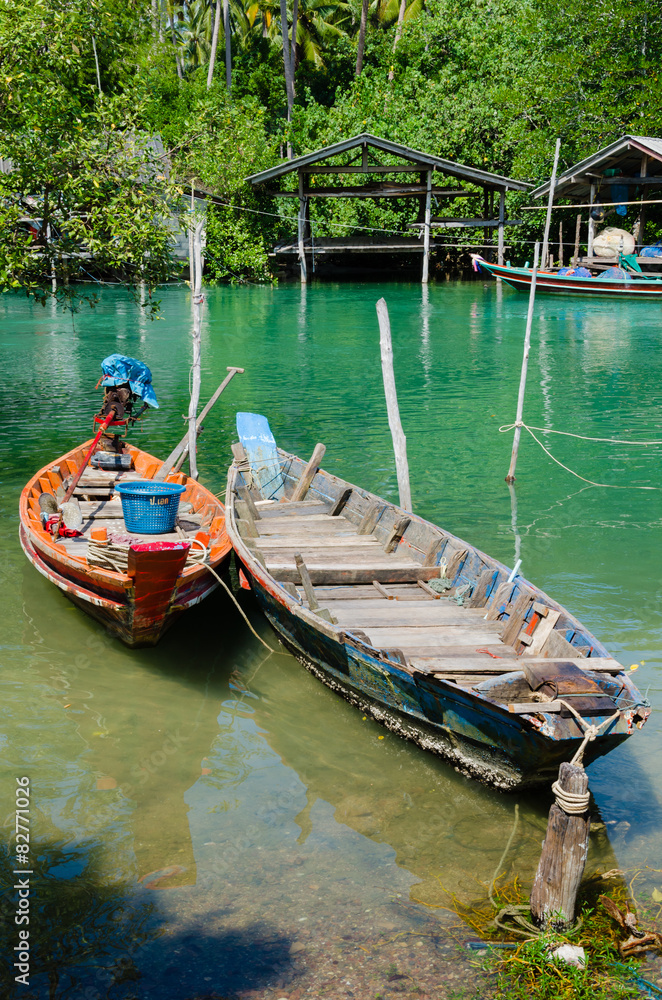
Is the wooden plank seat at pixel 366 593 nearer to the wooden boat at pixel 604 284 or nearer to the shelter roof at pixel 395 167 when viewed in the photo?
the wooden boat at pixel 604 284

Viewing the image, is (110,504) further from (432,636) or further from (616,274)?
(616,274)

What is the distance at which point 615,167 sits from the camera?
37.0 m

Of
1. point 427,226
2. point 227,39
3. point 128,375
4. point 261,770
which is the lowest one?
point 261,770

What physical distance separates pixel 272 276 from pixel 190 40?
2907 cm

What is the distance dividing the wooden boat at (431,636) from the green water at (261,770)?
493 mm

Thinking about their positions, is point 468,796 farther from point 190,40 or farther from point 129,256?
point 190,40

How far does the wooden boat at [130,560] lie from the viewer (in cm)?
696

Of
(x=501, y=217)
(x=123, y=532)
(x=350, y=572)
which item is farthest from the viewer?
(x=501, y=217)

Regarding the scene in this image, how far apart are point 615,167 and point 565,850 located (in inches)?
1502

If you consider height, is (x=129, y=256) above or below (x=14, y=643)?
above

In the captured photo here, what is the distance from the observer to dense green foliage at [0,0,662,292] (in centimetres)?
1149

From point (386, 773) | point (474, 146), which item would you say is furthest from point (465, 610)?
point (474, 146)

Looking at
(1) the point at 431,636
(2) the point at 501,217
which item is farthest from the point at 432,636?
(2) the point at 501,217

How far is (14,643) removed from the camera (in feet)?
27.3
